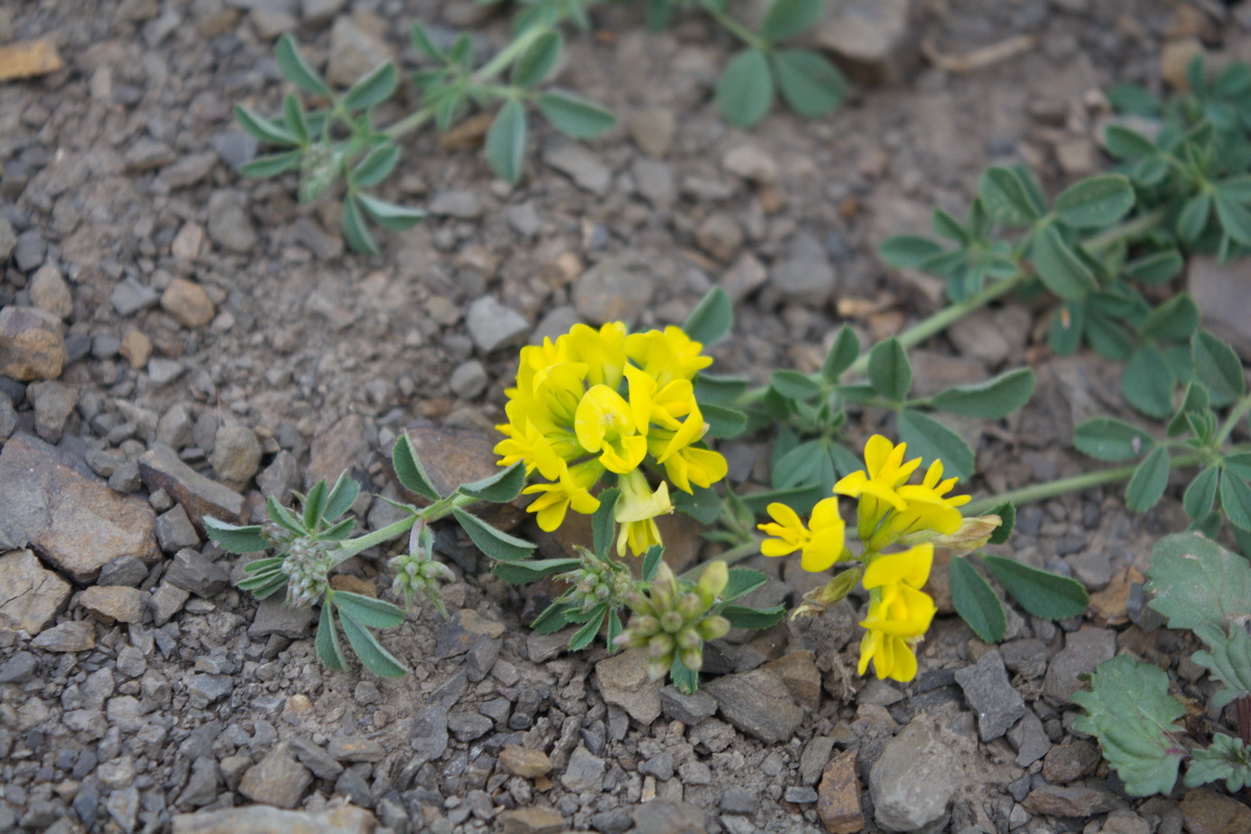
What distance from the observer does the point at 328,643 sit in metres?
2.81

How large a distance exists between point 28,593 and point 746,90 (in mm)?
3356

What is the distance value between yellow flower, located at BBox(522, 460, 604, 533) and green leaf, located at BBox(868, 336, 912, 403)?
103 centimetres

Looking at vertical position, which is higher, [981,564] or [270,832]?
[270,832]

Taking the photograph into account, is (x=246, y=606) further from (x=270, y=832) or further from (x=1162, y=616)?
(x=1162, y=616)

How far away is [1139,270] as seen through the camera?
3990mm

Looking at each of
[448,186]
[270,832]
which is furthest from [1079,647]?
[448,186]

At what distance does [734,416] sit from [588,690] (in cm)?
94

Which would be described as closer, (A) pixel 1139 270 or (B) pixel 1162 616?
(B) pixel 1162 616

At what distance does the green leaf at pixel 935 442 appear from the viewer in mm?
3342

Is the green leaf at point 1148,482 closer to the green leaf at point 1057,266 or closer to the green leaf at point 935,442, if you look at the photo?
the green leaf at point 935,442

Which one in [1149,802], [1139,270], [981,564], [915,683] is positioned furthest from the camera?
[1139,270]

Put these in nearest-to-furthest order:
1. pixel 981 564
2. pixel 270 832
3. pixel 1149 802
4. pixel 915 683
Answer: pixel 270 832 < pixel 1149 802 < pixel 915 683 < pixel 981 564

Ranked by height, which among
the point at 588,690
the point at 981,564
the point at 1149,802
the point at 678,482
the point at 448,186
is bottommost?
the point at 1149,802

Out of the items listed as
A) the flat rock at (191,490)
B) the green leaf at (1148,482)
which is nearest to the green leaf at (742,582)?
the green leaf at (1148,482)
